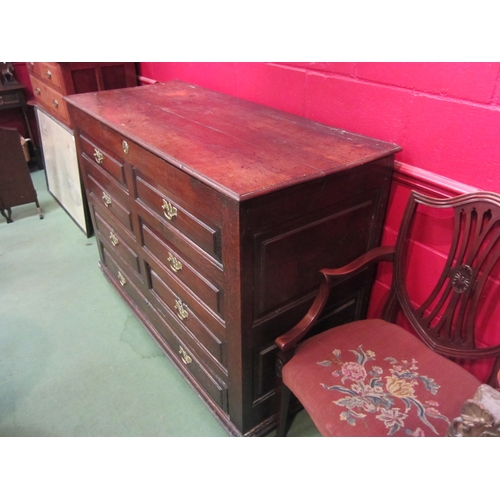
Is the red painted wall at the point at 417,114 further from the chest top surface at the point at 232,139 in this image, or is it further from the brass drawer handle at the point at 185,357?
the brass drawer handle at the point at 185,357

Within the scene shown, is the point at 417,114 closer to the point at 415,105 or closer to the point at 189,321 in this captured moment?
the point at 415,105

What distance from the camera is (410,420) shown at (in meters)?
1.10

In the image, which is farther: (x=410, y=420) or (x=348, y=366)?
(x=348, y=366)

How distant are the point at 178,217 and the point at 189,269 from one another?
0.63 feet

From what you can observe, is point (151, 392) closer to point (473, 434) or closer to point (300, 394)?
point (300, 394)

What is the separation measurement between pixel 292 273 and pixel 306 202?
242 millimetres

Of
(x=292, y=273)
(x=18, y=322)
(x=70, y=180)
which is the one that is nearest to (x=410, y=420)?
(x=292, y=273)

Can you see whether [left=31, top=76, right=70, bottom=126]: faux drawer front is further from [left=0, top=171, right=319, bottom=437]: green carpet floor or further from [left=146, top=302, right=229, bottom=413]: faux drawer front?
[left=146, top=302, right=229, bottom=413]: faux drawer front

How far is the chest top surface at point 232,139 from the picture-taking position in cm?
113

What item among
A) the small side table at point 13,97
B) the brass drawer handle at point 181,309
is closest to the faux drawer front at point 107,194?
the brass drawer handle at point 181,309

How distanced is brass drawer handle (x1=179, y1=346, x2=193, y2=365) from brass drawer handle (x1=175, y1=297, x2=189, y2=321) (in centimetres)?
18

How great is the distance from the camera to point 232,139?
1.37 m

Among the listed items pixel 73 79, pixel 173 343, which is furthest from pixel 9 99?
pixel 173 343

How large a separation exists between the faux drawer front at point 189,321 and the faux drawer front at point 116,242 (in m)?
0.15
